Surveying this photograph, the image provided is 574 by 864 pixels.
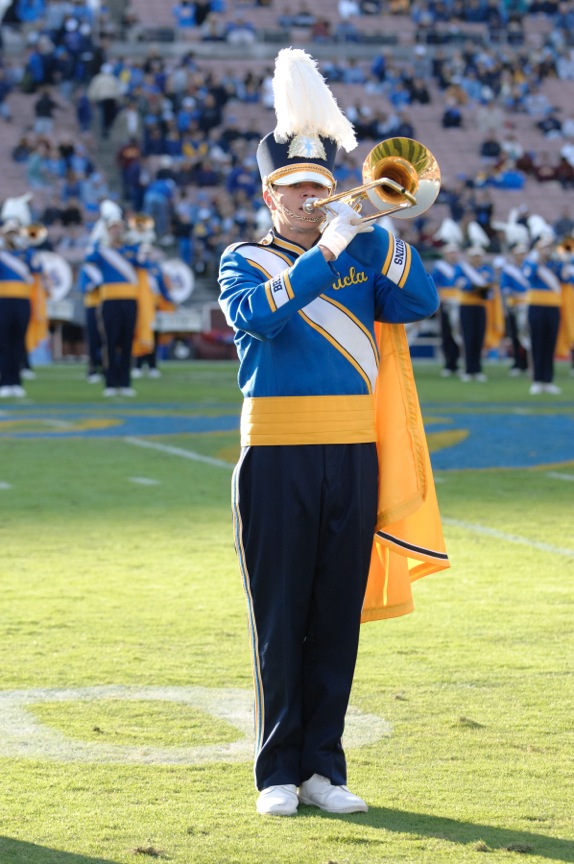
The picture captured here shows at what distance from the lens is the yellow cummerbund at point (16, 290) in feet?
61.3

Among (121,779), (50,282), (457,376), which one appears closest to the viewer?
(121,779)

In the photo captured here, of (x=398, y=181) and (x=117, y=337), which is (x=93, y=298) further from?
(x=398, y=181)

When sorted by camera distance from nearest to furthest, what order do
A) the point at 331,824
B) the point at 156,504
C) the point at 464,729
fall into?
1. the point at 331,824
2. the point at 464,729
3. the point at 156,504

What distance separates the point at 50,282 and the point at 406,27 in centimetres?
1518

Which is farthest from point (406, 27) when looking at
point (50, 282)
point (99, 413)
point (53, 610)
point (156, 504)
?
point (53, 610)

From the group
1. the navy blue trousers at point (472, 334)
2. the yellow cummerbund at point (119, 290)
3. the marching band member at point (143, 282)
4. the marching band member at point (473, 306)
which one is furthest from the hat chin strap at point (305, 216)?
the navy blue trousers at point (472, 334)

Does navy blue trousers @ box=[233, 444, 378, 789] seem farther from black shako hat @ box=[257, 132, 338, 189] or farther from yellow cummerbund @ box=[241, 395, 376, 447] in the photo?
black shako hat @ box=[257, 132, 338, 189]

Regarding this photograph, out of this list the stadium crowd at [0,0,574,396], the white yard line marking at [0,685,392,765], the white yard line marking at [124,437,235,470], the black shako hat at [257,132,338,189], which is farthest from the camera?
the stadium crowd at [0,0,574,396]

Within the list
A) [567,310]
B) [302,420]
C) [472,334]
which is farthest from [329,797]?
[567,310]

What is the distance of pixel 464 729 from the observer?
462cm

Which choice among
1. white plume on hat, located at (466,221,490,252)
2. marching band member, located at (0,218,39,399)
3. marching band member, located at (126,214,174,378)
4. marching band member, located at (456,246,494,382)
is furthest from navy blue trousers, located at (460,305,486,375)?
marching band member, located at (0,218,39,399)

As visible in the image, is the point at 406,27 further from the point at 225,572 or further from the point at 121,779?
the point at 121,779

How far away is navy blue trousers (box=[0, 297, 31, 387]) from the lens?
18422 mm

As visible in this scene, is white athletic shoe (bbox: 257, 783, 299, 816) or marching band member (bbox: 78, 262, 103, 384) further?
marching band member (bbox: 78, 262, 103, 384)
